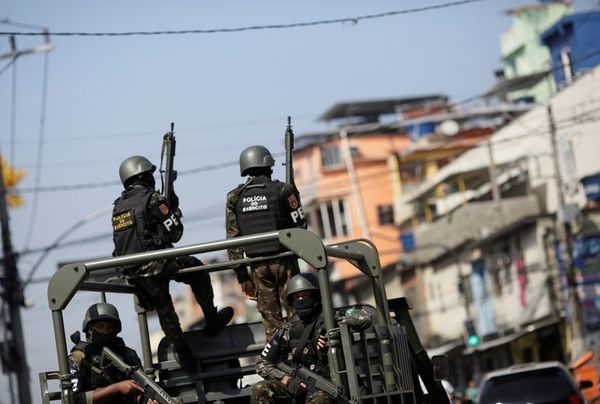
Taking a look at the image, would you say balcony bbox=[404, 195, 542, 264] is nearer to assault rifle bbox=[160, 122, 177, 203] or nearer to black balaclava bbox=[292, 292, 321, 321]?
assault rifle bbox=[160, 122, 177, 203]

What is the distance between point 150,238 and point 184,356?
96 centimetres

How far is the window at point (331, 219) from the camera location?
6844 centimetres

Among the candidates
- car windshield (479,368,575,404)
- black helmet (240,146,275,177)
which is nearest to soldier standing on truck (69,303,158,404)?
black helmet (240,146,275,177)

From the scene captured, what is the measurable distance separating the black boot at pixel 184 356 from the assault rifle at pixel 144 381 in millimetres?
739

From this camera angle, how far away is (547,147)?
158 feet

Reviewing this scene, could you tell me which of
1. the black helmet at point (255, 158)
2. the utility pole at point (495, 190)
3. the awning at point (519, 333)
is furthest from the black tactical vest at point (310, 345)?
the utility pole at point (495, 190)

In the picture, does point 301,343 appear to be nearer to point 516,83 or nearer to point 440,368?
point 440,368

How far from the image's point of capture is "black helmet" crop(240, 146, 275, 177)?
34.0 ft

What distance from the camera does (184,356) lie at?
9656 millimetres

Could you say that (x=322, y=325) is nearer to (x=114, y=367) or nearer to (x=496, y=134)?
(x=114, y=367)

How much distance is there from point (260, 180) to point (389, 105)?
6186 centimetres

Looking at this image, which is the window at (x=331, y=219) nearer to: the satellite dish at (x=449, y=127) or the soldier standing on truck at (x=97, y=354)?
the satellite dish at (x=449, y=127)

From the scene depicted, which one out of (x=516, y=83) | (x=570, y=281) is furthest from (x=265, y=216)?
(x=516, y=83)

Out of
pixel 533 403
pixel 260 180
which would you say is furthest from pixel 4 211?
pixel 260 180
